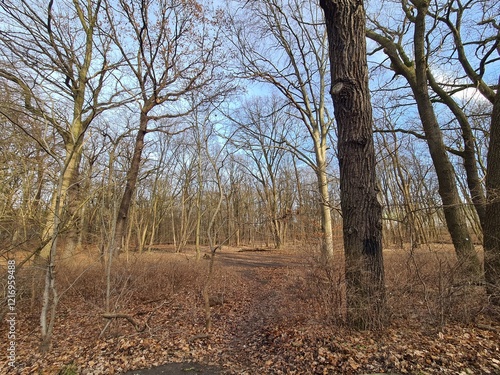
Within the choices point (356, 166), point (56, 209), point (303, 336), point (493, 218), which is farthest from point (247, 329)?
point (493, 218)

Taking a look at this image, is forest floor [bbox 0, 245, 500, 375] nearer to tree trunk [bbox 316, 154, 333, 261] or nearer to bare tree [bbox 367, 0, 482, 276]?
bare tree [bbox 367, 0, 482, 276]

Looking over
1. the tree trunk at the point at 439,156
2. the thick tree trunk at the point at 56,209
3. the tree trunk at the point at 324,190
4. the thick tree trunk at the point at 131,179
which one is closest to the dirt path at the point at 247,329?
the thick tree trunk at the point at 56,209

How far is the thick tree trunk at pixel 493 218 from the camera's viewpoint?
416 centimetres

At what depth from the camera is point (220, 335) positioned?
4988mm

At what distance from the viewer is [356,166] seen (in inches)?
146

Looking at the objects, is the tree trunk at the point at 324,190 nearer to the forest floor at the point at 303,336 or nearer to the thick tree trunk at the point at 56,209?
the forest floor at the point at 303,336

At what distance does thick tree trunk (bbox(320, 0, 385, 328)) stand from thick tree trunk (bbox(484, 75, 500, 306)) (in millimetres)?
2151

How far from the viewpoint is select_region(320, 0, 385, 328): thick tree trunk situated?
3.60 meters

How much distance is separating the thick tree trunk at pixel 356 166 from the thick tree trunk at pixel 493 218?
84.7 inches

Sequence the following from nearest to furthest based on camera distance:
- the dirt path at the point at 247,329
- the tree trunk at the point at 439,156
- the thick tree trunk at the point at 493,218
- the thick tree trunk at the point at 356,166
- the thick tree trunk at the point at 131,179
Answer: the thick tree trunk at the point at 356,166 < the dirt path at the point at 247,329 < the thick tree trunk at the point at 493,218 < the tree trunk at the point at 439,156 < the thick tree trunk at the point at 131,179

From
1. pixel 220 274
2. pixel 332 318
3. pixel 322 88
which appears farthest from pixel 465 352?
pixel 322 88

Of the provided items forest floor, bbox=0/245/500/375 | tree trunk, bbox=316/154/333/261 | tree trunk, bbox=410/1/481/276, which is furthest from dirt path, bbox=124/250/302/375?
tree trunk, bbox=410/1/481/276

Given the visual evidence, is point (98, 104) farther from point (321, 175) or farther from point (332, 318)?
point (332, 318)

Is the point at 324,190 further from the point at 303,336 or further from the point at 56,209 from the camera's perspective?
the point at 56,209
